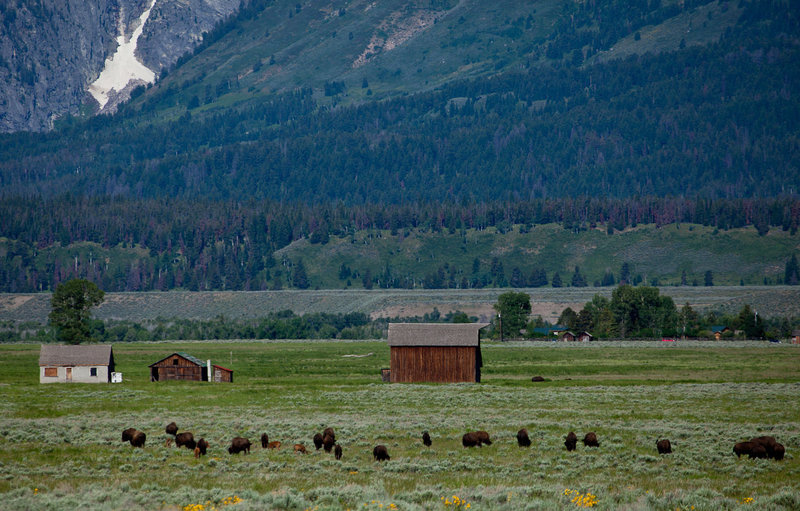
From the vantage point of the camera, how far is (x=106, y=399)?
62.0m

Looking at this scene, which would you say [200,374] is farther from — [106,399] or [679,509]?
[679,509]

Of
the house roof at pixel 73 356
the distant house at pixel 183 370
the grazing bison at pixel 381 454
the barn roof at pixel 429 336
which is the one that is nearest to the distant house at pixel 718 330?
the barn roof at pixel 429 336

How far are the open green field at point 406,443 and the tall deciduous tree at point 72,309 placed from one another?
34765 millimetres

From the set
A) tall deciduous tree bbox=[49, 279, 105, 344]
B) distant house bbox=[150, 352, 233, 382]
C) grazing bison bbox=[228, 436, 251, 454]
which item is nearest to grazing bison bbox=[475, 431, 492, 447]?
grazing bison bbox=[228, 436, 251, 454]

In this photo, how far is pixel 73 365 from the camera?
259 ft

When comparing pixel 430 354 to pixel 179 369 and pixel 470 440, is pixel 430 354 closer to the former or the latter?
pixel 179 369

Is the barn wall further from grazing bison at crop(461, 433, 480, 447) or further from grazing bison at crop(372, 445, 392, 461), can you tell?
grazing bison at crop(372, 445, 392, 461)

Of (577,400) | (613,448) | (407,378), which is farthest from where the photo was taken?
(407,378)

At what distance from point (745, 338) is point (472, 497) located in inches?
5136

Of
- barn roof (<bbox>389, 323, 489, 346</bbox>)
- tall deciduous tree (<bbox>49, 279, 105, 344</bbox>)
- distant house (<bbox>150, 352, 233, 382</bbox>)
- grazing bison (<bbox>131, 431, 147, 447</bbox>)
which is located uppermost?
tall deciduous tree (<bbox>49, 279, 105, 344</bbox>)

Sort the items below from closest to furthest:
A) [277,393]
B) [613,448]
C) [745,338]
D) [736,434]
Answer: [613,448] < [736,434] < [277,393] < [745,338]

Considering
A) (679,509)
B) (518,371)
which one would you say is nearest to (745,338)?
(518,371)

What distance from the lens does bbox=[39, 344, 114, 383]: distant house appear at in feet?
256

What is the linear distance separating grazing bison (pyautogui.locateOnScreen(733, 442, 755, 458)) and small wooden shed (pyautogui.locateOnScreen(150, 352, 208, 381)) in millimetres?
50245
